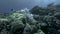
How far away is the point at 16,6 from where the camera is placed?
8508 mm

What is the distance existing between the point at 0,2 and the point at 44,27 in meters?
4.61

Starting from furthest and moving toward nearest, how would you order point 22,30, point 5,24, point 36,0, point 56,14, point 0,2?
point 36,0 < point 0,2 < point 56,14 < point 5,24 < point 22,30

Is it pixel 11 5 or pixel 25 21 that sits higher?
pixel 11 5

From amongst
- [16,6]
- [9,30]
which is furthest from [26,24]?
[16,6]

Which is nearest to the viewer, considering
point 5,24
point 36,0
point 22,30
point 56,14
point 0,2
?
point 22,30

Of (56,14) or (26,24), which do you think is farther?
(56,14)

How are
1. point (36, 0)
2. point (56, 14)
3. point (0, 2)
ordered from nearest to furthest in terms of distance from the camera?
point (56, 14), point (0, 2), point (36, 0)

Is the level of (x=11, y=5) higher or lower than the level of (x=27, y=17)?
higher

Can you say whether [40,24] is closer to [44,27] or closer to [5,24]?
[44,27]

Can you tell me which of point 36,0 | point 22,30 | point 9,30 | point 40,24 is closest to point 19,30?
point 22,30

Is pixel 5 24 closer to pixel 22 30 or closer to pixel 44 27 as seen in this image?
pixel 22 30

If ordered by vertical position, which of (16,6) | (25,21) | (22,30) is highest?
(16,6)

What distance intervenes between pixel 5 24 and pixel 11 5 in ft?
13.6

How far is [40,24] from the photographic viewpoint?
4.61 metres
